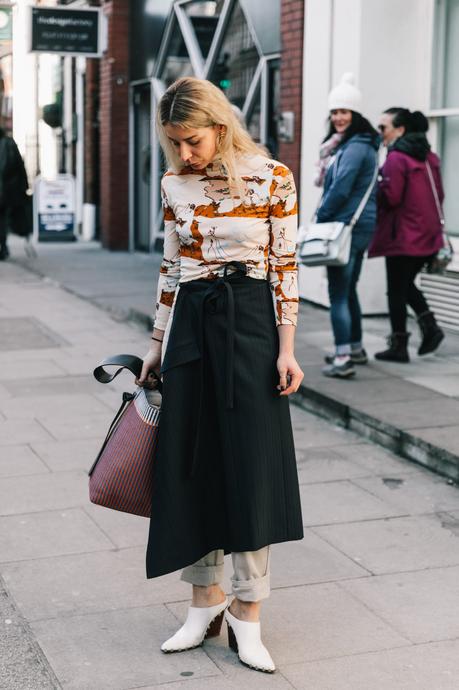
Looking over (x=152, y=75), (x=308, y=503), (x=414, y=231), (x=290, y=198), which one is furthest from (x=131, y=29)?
(x=290, y=198)

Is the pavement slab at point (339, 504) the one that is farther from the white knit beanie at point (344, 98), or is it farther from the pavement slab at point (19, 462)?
the white knit beanie at point (344, 98)

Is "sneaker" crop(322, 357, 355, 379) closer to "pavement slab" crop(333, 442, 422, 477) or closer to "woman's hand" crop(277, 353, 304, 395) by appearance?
"pavement slab" crop(333, 442, 422, 477)

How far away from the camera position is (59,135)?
22.0 meters

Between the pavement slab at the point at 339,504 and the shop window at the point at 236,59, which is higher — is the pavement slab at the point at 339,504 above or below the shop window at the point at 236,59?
below

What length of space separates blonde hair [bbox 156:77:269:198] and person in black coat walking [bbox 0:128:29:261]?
39.6 ft

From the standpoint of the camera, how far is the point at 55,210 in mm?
17703

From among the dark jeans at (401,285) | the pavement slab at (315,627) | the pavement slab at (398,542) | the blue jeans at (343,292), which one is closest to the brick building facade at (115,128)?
the dark jeans at (401,285)

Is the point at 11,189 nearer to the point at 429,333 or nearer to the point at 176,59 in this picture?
the point at 176,59

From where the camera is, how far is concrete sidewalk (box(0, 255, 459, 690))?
355 centimetres

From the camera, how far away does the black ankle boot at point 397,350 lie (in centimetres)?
801

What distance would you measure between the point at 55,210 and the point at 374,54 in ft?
29.2

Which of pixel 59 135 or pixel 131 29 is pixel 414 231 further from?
pixel 59 135

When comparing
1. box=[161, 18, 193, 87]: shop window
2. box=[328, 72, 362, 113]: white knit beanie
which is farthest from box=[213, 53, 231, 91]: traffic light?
box=[328, 72, 362, 113]: white knit beanie

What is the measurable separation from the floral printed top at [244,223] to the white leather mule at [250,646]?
0.97m
